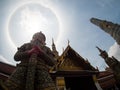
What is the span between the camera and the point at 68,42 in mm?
9062

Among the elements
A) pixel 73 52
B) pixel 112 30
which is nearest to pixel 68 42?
pixel 73 52

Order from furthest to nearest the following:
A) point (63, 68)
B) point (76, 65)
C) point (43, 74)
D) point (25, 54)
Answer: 1. point (76, 65)
2. point (63, 68)
3. point (25, 54)
4. point (43, 74)

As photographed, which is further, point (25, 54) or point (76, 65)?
point (76, 65)

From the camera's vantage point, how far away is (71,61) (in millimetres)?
8828

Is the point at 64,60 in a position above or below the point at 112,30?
below

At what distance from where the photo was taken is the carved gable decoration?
27.2 feet

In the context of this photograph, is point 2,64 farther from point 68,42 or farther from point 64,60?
point 68,42

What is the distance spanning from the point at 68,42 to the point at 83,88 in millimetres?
2946

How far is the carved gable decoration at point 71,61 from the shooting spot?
831 cm

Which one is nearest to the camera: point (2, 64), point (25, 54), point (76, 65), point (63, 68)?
point (25, 54)

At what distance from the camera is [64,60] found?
860 cm

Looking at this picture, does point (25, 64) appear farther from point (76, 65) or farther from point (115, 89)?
point (115, 89)

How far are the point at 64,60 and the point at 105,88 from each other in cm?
299

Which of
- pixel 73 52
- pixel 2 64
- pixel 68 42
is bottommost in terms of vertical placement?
pixel 2 64
